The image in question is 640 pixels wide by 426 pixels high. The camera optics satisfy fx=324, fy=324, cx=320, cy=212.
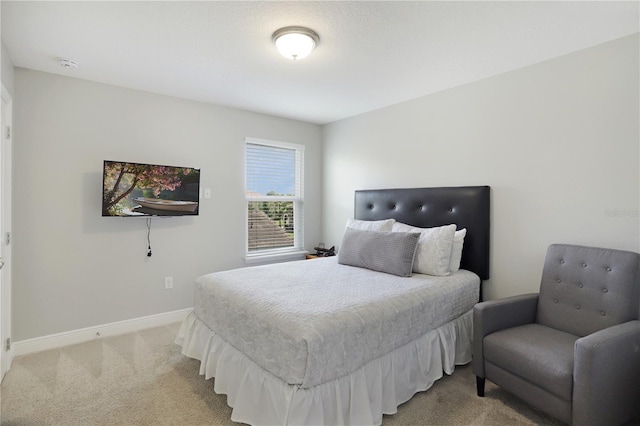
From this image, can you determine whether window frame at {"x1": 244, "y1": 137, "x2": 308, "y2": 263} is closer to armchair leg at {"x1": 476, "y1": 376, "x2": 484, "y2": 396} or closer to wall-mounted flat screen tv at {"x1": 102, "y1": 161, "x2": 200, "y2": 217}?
wall-mounted flat screen tv at {"x1": 102, "y1": 161, "x2": 200, "y2": 217}

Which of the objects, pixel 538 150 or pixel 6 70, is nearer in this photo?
pixel 6 70

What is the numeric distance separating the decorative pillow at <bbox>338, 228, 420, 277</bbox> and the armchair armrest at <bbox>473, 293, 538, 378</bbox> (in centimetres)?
63

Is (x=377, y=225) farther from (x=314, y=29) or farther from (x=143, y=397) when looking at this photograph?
(x=143, y=397)

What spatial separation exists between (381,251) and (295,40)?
1749mm

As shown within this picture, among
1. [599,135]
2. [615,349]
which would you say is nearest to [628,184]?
[599,135]

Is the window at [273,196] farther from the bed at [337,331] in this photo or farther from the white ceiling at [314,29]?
the bed at [337,331]

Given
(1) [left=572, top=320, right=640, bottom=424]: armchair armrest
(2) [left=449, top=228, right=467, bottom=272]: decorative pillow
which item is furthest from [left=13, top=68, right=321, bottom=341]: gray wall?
(1) [left=572, top=320, right=640, bottom=424]: armchair armrest

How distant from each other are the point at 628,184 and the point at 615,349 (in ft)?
3.75

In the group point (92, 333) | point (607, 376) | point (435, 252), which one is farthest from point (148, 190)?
point (607, 376)

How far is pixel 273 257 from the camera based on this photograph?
4207 mm

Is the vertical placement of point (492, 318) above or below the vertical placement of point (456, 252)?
below

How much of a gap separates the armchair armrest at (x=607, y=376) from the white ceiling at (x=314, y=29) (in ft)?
5.93

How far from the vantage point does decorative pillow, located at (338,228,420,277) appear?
2666 mm

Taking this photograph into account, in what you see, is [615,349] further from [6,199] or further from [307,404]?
[6,199]
